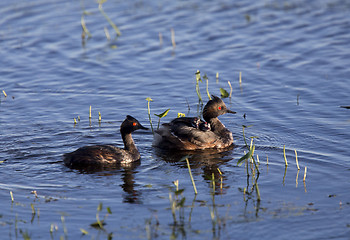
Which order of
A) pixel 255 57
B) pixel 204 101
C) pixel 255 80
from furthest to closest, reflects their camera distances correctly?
pixel 255 57
pixel 255 80
pixel 204 101

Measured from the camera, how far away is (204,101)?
49.9 feet

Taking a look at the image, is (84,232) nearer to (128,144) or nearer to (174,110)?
(128,144)

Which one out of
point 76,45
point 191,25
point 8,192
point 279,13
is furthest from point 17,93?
point 279,13

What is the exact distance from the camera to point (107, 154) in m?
11.7

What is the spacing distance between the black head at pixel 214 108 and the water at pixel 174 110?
1.87 feet

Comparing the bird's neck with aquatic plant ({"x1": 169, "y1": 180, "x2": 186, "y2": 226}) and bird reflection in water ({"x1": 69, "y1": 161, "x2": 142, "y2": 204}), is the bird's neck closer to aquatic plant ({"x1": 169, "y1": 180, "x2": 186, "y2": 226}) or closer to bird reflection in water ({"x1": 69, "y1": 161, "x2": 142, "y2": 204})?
bird reflection in water ({"x1": 69, "y1": 161, "x2": 142, "y2": 204})

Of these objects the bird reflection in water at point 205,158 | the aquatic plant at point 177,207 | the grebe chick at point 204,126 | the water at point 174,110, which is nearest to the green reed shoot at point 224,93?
the water at point 174,110

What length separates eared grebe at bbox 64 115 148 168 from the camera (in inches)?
449

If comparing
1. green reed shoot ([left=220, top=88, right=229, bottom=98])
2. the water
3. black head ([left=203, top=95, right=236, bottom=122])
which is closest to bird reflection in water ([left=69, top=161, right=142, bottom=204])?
the water

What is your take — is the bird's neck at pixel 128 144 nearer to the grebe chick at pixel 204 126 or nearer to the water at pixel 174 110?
the water at pixel 174 110

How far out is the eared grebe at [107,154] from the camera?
1141 centimetres

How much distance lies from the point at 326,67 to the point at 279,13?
5.63m

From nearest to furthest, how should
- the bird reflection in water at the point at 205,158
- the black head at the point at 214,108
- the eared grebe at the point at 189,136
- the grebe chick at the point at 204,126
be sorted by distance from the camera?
the bird reflection in water at the point at 205,158
the eared grebe at the point at 189,136
the grebe chick at the point at 204,126
the black head at the point at 214,108

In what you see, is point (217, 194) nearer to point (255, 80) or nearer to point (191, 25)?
point (255, 80)
